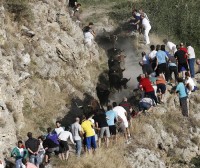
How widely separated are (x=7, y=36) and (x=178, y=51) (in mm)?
8059

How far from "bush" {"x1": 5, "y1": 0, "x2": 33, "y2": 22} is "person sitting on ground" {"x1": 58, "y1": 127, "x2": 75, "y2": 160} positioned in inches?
300

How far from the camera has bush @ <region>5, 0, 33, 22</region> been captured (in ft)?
81.8

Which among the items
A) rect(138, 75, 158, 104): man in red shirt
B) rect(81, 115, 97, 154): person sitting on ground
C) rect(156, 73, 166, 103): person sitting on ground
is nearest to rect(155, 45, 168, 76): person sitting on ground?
rect(156, 73, 166, 103): person sitting on ground

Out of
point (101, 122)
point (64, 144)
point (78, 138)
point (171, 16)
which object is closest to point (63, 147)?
point (64, 144)

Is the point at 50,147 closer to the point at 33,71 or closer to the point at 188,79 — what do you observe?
the point at 33,71

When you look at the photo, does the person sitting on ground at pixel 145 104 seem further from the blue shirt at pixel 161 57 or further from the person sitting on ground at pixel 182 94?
the blue shirt at pixel 161 57

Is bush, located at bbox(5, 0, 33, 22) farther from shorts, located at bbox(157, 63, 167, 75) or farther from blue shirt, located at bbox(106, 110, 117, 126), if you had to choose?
blue shirt, located at bbox(106, 110, 117, 126)

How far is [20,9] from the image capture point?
82.9ft

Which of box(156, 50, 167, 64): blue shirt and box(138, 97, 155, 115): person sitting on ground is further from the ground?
box(156, 50, 167, 64): blue shirt

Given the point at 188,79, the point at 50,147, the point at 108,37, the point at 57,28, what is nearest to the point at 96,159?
the point at 50,147

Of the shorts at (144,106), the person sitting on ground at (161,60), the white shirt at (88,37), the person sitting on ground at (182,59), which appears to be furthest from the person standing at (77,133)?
the white shirt at (88,37)

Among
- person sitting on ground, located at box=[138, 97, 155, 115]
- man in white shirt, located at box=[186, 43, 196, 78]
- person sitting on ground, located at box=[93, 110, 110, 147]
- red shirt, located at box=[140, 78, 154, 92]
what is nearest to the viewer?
person sitting on ground, located at box=[93, 110, 110, 147]

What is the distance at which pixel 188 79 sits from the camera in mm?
25328

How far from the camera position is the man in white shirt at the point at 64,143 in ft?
65.2
